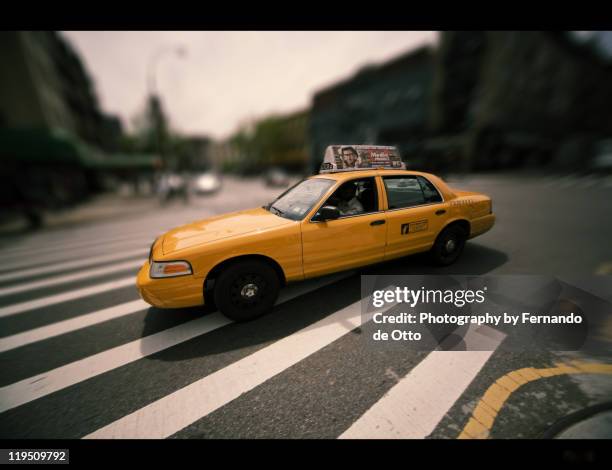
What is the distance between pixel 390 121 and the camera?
3725 centimetres

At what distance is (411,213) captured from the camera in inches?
154

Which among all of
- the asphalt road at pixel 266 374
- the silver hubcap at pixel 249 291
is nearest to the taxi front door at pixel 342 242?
the asphalt road at pixel 266 374

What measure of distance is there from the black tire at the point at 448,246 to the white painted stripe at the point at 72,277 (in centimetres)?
588

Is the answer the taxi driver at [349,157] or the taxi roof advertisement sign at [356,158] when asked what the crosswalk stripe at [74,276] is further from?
the taxi driver at [349,157]

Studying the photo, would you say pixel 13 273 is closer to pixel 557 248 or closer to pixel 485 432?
pixel 485 432

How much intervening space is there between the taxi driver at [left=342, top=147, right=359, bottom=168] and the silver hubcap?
2462mm

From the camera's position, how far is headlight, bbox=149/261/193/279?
2975mm

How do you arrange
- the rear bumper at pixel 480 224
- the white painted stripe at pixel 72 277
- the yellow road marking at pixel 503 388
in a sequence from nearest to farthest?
the yellow road marking at pixel 503 388, the rear bumper at pixel 480 224, the white painted stripe at pixel 72 277

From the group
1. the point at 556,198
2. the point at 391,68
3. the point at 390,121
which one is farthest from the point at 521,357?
the point at 391,68

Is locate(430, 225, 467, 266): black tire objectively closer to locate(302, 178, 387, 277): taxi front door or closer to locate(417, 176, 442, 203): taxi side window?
locate(417, 176, 442, 203): taxi side window

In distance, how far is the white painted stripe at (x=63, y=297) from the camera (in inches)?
163

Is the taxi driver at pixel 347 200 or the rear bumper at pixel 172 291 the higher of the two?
the taxi driver at pixel 347 200

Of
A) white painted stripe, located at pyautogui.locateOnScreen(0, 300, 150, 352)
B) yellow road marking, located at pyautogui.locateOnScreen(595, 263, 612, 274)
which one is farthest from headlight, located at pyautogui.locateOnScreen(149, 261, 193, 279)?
yellow road marking, located at pyautogui.locateOnScreen(595, 263, 612, 274)

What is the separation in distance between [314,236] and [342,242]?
0.41m
